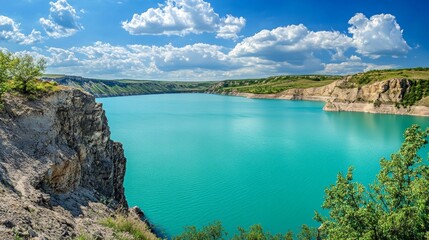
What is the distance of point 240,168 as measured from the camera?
143 feet

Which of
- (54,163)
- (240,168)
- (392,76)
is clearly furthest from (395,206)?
(392,76)

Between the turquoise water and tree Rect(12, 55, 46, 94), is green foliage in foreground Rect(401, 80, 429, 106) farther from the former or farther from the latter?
Answer: tree Rect(12, 55, 46, 94)

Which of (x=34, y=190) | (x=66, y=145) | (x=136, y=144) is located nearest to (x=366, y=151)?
(x=136, y=144)

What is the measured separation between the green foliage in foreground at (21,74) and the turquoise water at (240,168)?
1392cm

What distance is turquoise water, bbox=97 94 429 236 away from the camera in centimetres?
2905

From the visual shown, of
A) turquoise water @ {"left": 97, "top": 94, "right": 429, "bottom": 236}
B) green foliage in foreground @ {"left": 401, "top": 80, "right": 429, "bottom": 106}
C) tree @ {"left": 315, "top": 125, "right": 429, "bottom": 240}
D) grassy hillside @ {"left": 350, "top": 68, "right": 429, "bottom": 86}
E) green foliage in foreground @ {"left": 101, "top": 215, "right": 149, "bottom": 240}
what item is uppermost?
grassy hillside @ {"left": 350, "top": 68, "right": 429, "bottom": 86}

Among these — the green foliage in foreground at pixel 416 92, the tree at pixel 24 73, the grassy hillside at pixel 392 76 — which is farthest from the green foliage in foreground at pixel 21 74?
the grassy hillside at pixel 392 76

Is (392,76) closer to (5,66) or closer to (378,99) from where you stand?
(378,99)

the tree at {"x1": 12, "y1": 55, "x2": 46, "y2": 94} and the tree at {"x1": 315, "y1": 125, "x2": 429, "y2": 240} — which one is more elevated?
the tree at {"x1": 12, "y1": 55, "x2": 46, "y2": 94}

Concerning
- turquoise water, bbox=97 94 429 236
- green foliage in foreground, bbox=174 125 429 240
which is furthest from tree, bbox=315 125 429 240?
turquoise water, bbox=97 94 429 236

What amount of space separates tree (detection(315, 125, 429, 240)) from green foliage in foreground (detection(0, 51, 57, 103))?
15.9 m

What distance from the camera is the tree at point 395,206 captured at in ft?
39.4

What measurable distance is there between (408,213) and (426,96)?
4491 inches

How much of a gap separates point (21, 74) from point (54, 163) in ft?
Answer: 17.8
